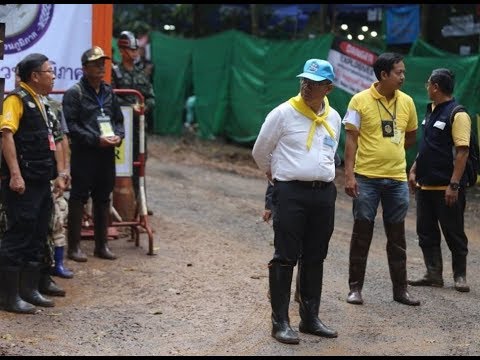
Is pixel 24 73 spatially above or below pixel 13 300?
above

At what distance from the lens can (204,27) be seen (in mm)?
23562

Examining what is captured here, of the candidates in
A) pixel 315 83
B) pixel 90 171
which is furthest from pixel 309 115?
pixel 90 171

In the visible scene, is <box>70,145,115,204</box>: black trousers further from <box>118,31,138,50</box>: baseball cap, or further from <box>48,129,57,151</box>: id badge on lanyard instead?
<box>118,31,138,50</box>: baseball cap

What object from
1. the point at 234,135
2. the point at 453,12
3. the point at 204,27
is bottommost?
the point at 234,135

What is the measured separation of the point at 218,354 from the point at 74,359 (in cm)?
96

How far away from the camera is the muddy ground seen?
5855mm

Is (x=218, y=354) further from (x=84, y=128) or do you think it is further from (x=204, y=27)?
(x=204, y=27)

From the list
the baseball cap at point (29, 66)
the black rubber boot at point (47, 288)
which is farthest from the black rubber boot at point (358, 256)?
the baseball cap at point (29, 66)

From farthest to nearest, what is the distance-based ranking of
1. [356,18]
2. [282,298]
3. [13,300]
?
1. [356,18]
2. [13,300]
3. [282,298]

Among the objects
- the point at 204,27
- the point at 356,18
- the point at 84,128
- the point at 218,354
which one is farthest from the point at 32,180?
the point at 204,27

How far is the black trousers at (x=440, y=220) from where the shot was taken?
7672mm

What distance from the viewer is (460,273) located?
25.3 feet

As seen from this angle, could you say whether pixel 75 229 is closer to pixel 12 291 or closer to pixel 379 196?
pixel 12 291

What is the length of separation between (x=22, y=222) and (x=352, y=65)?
963 centimetres
